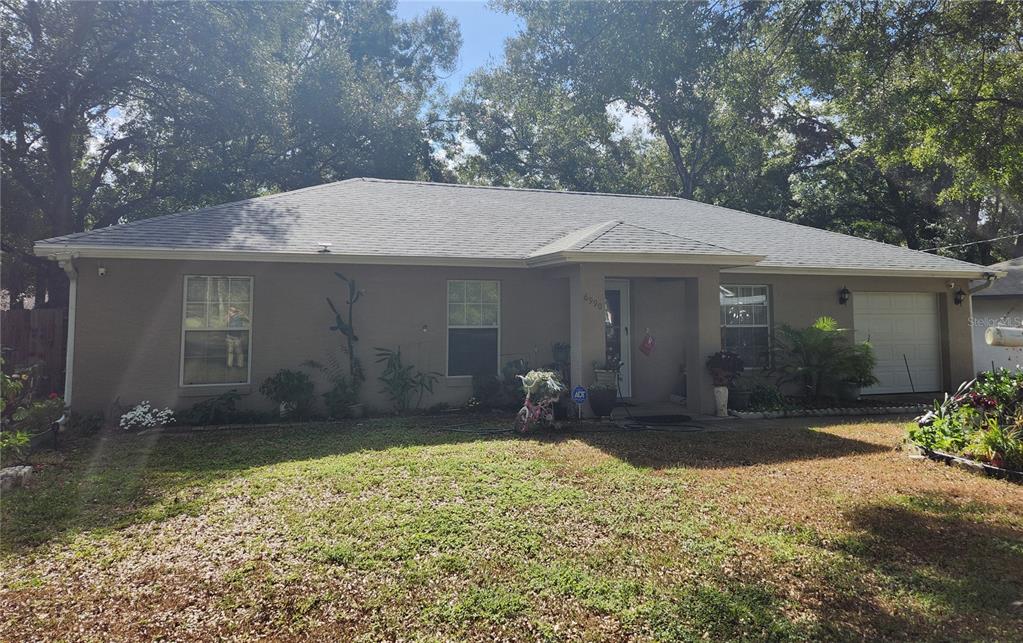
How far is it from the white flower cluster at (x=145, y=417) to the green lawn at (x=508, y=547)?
1461mm

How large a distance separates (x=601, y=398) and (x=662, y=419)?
110cm

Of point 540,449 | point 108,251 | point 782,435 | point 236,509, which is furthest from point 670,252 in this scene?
point 108,251

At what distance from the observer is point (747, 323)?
36.7 feet

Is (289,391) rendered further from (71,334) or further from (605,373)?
(605,373)

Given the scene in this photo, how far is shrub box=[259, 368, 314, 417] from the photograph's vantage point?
8.76 metres

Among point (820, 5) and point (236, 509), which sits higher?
point (820, 5)

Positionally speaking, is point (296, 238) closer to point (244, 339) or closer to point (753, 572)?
point (244, 339)

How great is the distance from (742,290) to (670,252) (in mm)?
3465

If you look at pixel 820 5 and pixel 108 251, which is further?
pixel 108 251

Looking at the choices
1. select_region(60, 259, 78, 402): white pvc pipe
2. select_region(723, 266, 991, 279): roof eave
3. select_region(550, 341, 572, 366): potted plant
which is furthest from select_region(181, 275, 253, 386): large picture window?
select_region(723, 266, 991, 279): roof eave

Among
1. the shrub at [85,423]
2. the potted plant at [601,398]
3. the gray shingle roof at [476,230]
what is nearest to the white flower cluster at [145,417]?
the shrub at [85,423]

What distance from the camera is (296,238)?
9156 millimetres

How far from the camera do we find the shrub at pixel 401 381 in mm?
9344

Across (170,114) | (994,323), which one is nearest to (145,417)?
(170,114)
